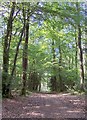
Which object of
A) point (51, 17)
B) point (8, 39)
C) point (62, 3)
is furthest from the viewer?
point (8, 39)

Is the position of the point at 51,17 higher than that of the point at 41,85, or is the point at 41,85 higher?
the point at 51,17

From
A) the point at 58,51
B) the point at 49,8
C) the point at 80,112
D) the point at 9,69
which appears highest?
the point at 49,8

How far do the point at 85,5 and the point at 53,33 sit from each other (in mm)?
1280

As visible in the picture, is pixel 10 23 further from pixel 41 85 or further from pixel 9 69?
pixel 41 85

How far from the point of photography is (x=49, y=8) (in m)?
4.01

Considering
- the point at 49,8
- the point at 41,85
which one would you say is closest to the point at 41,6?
the point at 49,8

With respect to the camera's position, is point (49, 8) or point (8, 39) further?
point (8, 39)

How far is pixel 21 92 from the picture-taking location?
5281 millimetres

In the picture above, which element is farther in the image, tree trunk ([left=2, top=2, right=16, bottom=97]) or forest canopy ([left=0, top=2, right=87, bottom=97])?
tree trunk ([left=2, top=2, right=16, bottom=97])

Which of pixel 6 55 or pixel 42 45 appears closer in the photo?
pixel 6 55

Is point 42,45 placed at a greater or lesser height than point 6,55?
greater

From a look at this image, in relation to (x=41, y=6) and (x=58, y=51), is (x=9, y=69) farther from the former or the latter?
(x=58, y=51)

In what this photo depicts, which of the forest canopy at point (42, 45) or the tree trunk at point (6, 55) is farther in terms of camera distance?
the tree trunk at point (6, 55)

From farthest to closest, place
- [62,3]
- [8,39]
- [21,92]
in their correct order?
[21,92], [8,39], [62,3]
